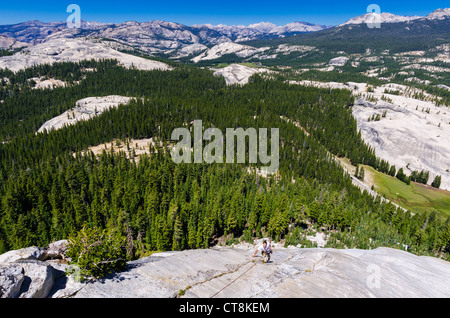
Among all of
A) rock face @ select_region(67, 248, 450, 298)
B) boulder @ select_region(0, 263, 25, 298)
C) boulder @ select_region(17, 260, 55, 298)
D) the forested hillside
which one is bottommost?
the forested hillside

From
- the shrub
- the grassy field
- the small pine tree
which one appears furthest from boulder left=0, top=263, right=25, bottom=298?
the small pine tree

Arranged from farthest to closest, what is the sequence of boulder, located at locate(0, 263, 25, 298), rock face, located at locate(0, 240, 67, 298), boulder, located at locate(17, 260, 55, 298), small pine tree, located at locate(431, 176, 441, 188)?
1. small pine tree, located at locate(431, 176, 441, 188)
2. boulder, located at locate(17, 260, 55, 298)
3. rock face, located at locate(0, 240, 67, 298)
4. boulder, located at locate(0, 263, 25, 298)

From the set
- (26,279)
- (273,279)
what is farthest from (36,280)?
(273,279)

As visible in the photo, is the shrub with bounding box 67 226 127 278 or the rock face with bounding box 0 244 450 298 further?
the shrub with bounding box 67 226 127 278

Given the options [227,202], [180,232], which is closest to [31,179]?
[180,232]

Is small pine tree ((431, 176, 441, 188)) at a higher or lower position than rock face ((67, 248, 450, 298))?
lower

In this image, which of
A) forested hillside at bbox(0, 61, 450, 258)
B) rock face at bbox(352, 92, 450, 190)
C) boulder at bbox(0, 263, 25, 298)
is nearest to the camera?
boulder at bbox(0, 263, 25, 298)

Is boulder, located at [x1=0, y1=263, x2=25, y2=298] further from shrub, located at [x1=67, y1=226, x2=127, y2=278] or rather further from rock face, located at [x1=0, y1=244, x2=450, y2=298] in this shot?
shrub, located at [x1=67, y1=226, x2=127, y2=278]
